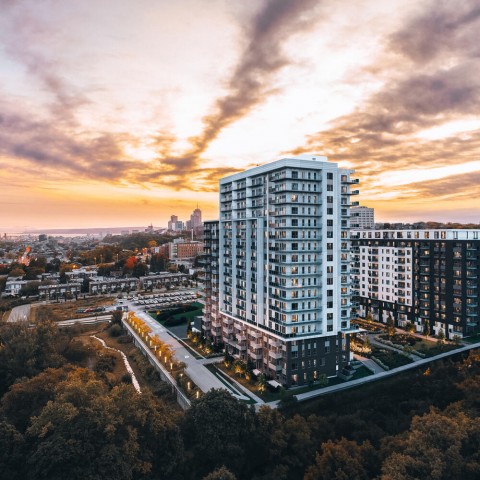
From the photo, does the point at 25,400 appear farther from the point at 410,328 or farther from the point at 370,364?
the point at 410,328

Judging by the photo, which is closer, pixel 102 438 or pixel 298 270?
pixel 102 438

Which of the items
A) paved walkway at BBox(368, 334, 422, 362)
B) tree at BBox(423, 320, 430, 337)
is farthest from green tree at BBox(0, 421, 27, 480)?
tree at BBox(423, 320, 430, 337)

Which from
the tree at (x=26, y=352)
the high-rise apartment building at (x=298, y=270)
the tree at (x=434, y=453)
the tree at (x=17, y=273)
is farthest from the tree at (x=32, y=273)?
the tree at (x=434, y=453)

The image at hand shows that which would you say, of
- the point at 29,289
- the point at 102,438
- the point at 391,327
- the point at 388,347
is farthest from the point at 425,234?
the point at 29,289

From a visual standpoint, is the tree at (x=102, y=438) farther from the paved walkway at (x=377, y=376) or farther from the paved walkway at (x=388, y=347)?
the paved walkway at (x=388, y=347)

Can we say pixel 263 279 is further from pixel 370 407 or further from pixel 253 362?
pixel 370 407

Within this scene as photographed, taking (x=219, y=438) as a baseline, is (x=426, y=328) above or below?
below

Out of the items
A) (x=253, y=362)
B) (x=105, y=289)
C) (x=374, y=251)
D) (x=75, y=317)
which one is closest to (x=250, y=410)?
(x=253, y=362)
